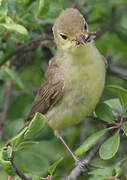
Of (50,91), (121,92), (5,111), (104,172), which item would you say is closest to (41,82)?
(5,111)

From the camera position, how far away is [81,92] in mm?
3701

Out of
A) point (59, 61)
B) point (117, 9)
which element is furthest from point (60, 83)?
point (117, 9)

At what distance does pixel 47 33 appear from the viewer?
4.54m

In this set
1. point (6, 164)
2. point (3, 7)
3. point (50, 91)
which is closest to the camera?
point (6, 164)

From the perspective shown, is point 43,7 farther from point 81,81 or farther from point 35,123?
point 35,123

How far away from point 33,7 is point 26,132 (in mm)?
1446

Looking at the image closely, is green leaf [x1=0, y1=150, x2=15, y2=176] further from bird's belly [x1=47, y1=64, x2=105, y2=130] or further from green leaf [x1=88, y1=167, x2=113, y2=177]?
bird's belly [x1=47, y1=64, x2=105, y2=130]

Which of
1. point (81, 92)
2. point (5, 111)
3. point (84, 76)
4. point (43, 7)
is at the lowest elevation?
point (5, 111)

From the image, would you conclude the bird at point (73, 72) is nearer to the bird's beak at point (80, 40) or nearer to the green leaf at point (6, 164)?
the bird's beak at point (80, 40)

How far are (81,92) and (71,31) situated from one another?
21.8 inches

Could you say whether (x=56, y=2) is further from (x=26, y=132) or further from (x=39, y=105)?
(x=26, y=132)

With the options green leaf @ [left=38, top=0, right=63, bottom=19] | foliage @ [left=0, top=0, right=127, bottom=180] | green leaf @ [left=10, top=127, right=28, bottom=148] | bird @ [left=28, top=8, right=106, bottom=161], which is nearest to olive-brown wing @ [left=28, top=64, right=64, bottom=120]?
bird @ [left=28, top=8, right=106, bottom=161]

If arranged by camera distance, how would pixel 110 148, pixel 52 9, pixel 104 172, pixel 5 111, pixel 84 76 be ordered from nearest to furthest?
pixel 104 172 < pixel 110 148 < pixel 84 76 < pixel 52 9 < pixel 5 111

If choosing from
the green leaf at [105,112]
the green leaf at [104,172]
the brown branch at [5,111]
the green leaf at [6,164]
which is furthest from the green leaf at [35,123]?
the brown branch at [5,111]
